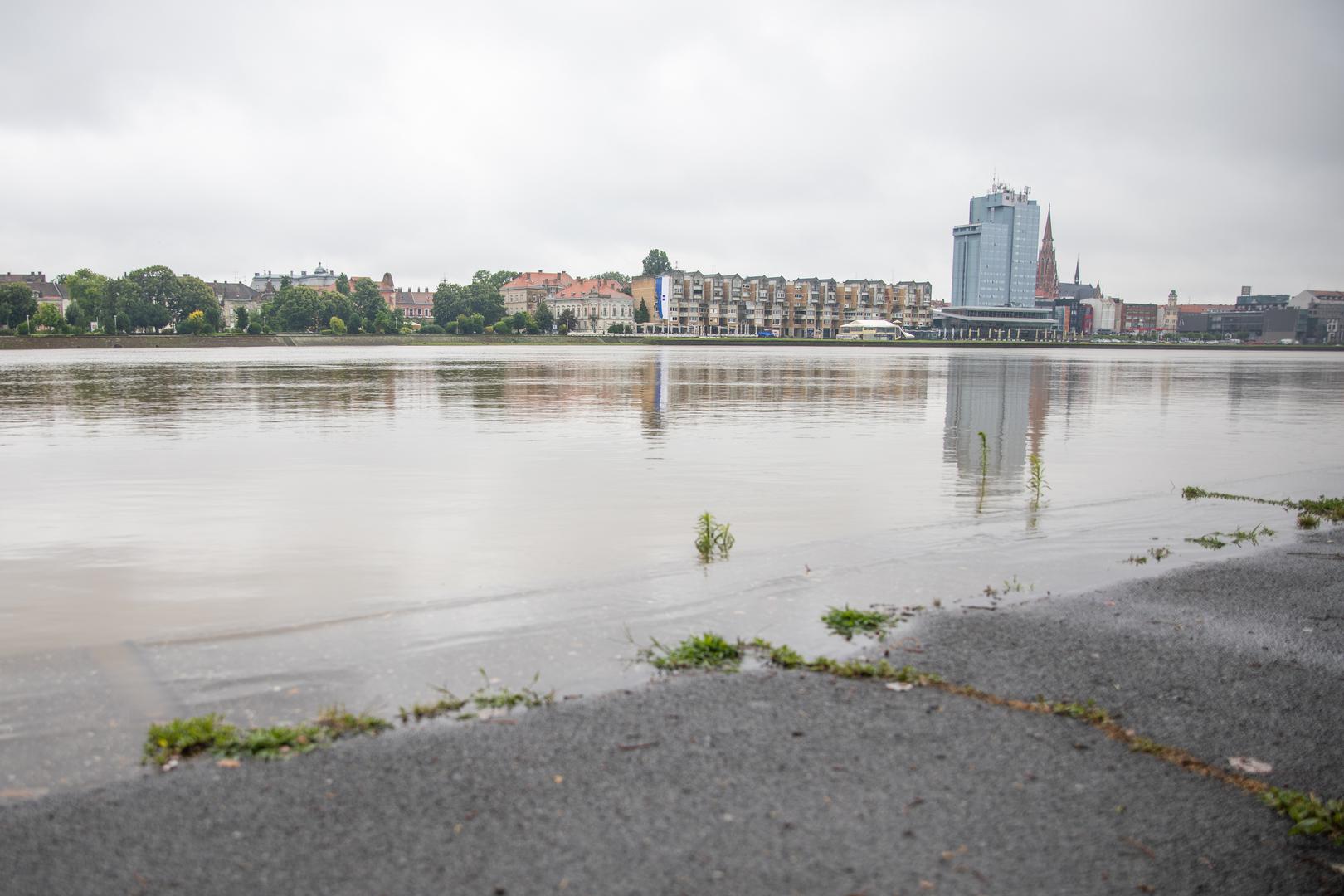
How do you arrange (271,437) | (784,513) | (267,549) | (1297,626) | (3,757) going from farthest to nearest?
(271,437)
(784,513)
(267,549)
(1297,626)
(3,757)

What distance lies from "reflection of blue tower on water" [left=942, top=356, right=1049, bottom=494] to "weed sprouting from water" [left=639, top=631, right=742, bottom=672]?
33.1 ft

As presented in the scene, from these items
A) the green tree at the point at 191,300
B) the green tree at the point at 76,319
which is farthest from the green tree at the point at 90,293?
the green tree at the point at 191,300

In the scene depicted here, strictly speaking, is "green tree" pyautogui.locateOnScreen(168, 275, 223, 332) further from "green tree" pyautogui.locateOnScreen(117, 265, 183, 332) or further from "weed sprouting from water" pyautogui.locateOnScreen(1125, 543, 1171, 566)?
"weed sprouting from water" pyautogui.locateOnScreen(1125, 543, 1171, 566)

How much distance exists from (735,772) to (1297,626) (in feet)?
18.8

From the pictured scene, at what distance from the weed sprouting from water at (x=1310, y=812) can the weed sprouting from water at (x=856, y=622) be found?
3.19 meters

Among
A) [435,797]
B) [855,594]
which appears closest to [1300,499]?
[855,594]

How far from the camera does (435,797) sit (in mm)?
4980

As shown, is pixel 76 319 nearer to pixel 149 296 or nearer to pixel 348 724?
pixel 149 296

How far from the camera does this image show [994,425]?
2839cm

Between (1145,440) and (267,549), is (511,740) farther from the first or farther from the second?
(1145,440)

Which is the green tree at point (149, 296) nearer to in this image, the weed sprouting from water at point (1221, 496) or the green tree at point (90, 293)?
the green tree at point (90, 293)

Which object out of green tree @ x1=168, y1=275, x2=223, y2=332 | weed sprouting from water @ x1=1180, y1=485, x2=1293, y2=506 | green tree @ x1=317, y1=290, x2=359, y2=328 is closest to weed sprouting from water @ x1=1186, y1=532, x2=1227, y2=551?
weed sprouting from water @ x1=1180, y1=485, x2=1293, y2=506

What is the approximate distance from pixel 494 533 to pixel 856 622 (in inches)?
241

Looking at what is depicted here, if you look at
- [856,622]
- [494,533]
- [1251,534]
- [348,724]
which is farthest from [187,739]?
[1251,534]
